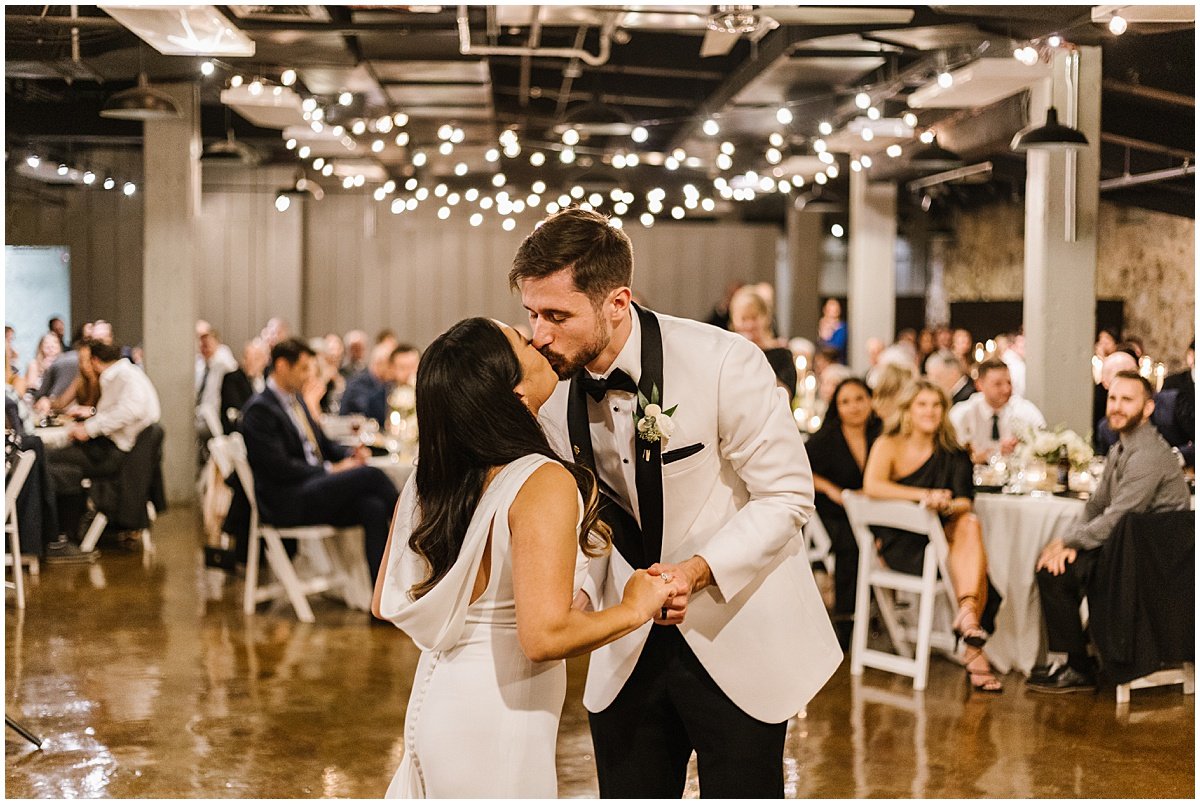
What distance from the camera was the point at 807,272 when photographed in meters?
17.3

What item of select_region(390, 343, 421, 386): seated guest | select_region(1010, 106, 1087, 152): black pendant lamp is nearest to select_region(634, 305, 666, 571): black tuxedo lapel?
select_region(1010, 106, 1087, 152): black pendant lamp

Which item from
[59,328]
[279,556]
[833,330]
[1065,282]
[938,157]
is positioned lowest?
[279,556]

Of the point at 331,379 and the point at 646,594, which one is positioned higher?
the point at 331,379

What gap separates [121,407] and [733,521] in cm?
681

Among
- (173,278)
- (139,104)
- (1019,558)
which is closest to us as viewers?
(1019,558)

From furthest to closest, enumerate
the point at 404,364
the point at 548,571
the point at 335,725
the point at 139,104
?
the point at 404,364 → the point at 139,104 → the point at 335,725 → the point at 548,571

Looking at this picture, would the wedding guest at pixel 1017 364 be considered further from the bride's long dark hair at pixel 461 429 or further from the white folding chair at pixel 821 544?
the bride's long dark hair at pixel 461 429

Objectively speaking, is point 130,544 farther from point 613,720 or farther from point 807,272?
point 807,272

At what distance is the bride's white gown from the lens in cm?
199

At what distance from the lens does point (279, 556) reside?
A: 643cm

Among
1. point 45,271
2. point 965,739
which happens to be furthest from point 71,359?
point 965,739

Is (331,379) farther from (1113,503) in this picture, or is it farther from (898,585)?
(1113,503)

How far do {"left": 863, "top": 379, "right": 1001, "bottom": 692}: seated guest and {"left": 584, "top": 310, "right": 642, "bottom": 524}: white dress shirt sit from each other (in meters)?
3.29

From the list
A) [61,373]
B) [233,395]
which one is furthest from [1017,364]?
[61,373]
